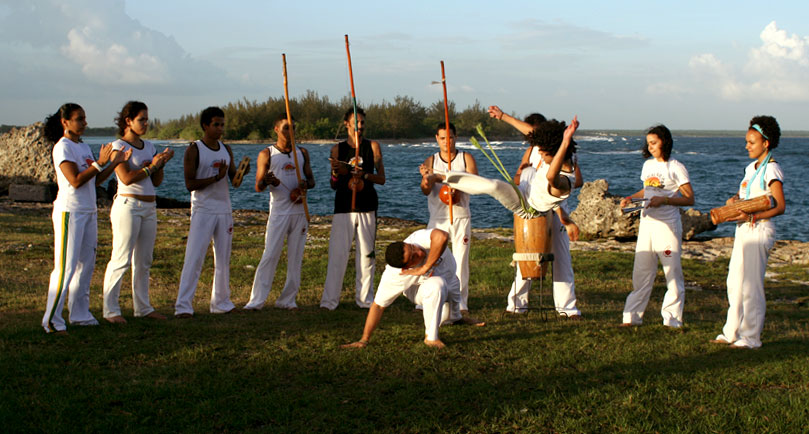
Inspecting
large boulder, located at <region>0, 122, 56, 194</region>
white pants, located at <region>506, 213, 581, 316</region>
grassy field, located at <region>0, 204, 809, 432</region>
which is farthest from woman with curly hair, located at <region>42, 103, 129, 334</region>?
large boulder, located at <region>0, 122, 56, 194</region>

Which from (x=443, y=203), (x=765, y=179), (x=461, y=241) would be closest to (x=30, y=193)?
(x=443, y=203)

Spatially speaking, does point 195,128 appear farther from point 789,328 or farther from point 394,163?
point 789,328

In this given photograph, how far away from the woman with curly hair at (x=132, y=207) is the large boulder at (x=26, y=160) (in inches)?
745

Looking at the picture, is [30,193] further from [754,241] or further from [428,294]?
[754,241]

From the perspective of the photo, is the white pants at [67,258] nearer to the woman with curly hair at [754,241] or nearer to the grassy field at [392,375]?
the grassy field at [392,375]

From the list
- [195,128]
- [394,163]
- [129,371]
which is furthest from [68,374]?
[195,128]

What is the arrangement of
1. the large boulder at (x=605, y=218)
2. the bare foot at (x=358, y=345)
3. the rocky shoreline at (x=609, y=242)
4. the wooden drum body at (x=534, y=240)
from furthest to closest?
the large boulder at (x=605, y=218) < the rocky shoreline at (x=609, y=242) < the wooden drum body at (x=534, y=240) < the bare foot at (x=358, y=345)

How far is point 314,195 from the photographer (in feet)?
131

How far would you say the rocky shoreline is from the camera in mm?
15156

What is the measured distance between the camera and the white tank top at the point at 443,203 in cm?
855

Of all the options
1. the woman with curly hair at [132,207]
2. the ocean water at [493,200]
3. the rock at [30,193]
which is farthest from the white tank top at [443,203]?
the rock at [30,193]

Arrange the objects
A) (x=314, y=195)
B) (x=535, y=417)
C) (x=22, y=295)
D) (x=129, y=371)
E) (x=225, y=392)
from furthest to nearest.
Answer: (x=314, y=195) → (x=22, y=295) → (x=129, y=371) → (x=225, y=392) → (x=535, y=417)

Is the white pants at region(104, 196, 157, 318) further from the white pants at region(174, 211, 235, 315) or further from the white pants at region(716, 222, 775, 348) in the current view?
the white pants at region(716, 222, 775, 348)

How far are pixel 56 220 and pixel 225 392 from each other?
289 cm
